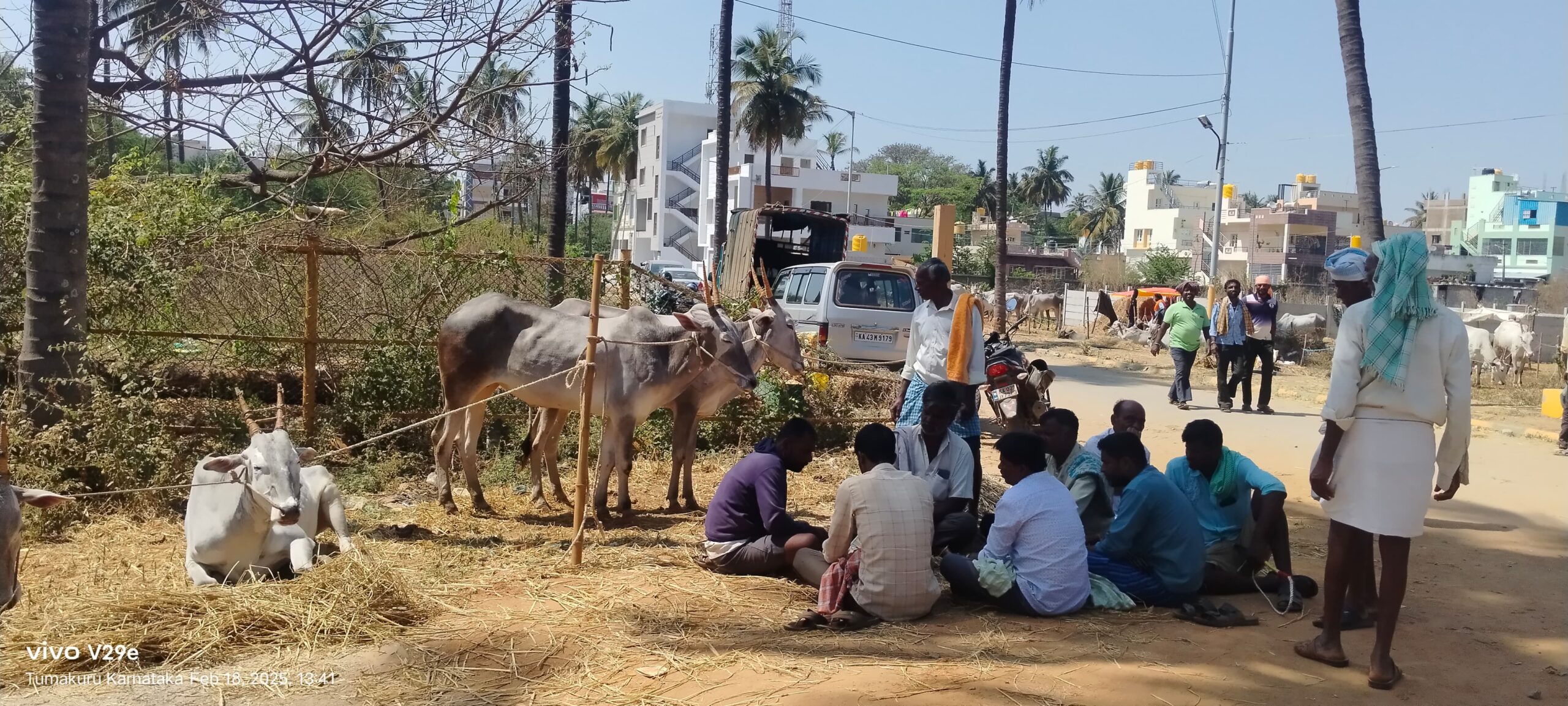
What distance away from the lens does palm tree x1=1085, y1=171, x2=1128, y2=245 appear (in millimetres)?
78875

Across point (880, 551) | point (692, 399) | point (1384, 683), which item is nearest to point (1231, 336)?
point (692, 399)

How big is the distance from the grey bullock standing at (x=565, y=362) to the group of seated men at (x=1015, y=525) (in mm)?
1658

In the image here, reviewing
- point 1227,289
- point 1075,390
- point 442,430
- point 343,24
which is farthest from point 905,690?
point 1075,390

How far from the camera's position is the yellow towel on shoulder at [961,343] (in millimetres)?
6836

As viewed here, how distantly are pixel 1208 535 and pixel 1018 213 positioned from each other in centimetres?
9026

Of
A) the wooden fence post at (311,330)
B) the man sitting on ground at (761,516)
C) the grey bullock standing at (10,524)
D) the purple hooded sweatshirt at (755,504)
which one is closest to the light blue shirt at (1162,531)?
the man sitting on ground at (761,516)

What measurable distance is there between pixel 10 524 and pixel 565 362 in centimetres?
381

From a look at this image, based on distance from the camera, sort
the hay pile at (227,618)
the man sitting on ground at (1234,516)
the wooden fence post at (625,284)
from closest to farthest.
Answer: the hay pile at (227,618), the man sitting on ground at (1234,516), the wooden fence post at (625,284)

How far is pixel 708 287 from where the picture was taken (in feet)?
27.2

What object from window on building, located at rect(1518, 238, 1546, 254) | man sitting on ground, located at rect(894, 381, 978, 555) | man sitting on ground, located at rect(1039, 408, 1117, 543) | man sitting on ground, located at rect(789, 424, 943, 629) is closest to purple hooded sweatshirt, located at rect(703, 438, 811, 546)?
man sitting on ground, located at rect(789, 424, 943, 629)

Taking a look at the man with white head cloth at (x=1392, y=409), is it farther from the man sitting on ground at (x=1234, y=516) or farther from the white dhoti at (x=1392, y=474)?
the man sitting on ground at (x=1234, y=516)

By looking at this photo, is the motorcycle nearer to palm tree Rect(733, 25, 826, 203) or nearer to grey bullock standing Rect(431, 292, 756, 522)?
grey bullock standing Rect(431, 292, 756, 522)

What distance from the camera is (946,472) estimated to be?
6.29m

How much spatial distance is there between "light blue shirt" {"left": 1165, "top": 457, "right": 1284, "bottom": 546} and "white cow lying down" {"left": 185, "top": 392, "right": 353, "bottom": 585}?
4.85 m
